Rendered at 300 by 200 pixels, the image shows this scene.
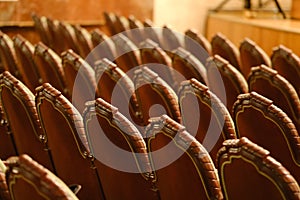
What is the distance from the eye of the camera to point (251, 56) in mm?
1670

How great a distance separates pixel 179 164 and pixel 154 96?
0.37 metres

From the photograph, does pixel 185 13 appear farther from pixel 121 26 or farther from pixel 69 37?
pixel 69 37

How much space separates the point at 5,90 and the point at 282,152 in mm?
452

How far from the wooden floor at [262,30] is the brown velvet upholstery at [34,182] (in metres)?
1.70

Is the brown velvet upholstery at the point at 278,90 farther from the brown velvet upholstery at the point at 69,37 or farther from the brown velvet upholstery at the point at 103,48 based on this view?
the brown velvet upholstery at the point at 69,37

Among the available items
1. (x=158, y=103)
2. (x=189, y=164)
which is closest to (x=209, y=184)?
(x=189, y=164)

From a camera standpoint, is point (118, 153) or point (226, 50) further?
point (226, 50)

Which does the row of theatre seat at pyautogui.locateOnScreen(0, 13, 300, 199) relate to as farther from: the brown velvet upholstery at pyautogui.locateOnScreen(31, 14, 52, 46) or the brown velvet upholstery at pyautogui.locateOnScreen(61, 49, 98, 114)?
the brown velvet upholstery at pyautogui.locateOnScreen(31, 14, 52, 46)

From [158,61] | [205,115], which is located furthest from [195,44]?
[205,115]

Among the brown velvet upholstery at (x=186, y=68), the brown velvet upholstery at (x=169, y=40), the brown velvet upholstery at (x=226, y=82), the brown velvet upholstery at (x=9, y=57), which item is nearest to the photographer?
the brown velvet upholstery at (x=226, y=82)

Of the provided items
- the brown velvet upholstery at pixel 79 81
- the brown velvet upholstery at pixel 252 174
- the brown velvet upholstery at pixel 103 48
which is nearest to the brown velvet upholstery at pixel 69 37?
the brown velvet upholstery at pixel 103 48

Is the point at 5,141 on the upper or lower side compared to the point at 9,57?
lower

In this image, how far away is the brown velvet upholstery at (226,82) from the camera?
1284 mm

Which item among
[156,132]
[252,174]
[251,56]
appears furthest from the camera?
[251,56]
